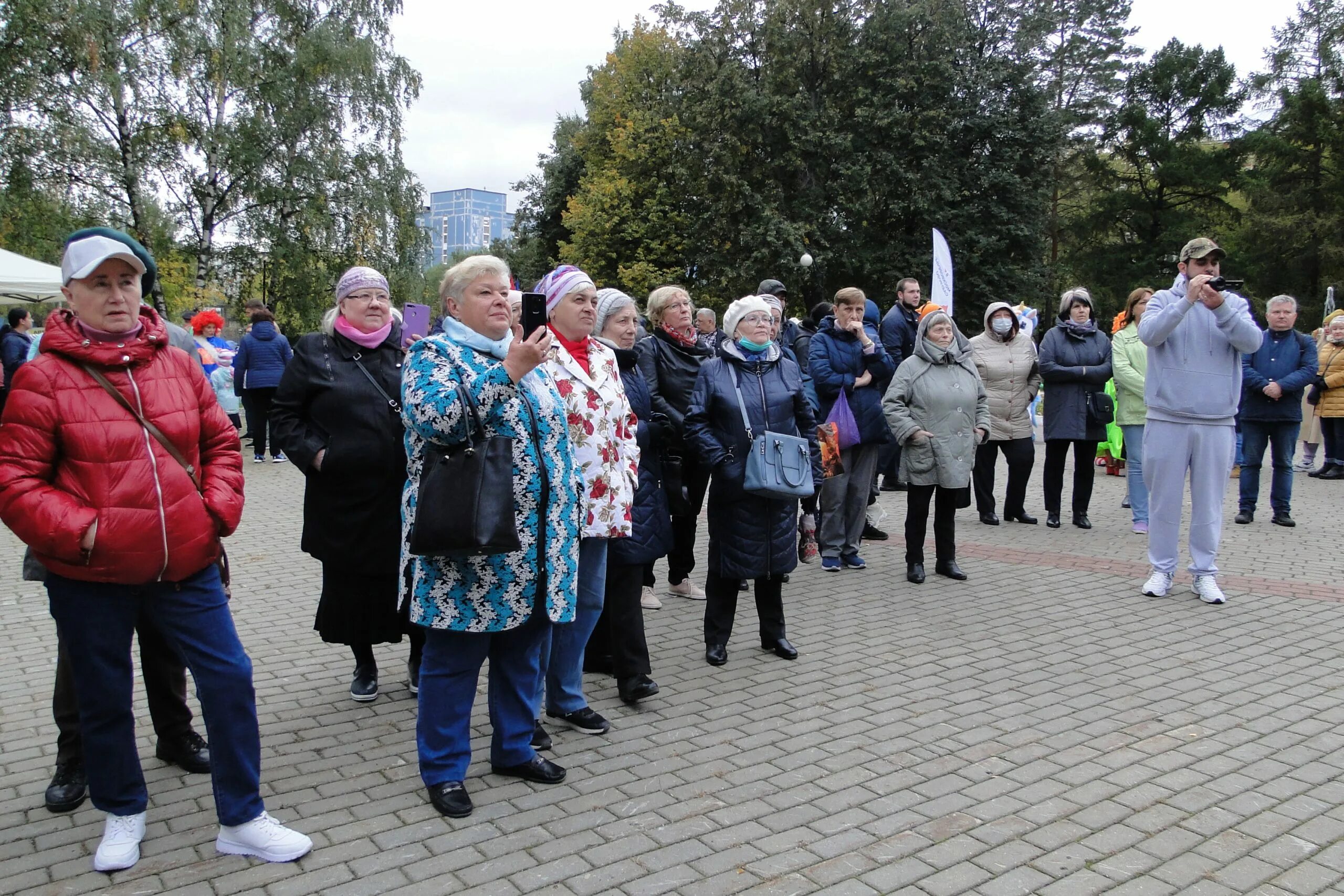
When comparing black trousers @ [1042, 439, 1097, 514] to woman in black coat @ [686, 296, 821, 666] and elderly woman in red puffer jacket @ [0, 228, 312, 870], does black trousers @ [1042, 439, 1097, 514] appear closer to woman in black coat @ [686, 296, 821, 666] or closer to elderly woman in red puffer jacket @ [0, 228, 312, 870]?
woman in black coat @ [686, 296, 821, 666]

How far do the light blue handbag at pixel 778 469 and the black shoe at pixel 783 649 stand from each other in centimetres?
84

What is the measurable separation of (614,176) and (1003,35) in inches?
552

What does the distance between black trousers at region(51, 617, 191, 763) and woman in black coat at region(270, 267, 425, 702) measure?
735 mm

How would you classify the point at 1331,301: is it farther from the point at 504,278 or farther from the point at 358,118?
the point at 358,118

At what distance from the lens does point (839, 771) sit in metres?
4.13

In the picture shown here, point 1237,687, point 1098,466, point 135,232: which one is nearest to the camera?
point 1237,687

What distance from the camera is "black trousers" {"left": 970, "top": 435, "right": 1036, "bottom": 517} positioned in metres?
9.83

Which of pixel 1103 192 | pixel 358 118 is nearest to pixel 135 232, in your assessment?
pixel 358 118

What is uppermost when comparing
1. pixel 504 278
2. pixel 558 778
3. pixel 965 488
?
pixel 504 278

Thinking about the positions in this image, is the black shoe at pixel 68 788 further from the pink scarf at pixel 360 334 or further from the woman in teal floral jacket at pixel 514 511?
the pink scarf at pixel 360 334

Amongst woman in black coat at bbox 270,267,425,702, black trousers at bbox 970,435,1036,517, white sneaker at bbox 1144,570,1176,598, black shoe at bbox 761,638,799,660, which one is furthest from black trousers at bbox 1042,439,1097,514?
woman in black coat at bbox 270,267,425,702

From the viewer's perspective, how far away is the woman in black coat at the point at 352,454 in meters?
4.65

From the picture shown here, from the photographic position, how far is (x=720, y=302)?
35562 millimetres

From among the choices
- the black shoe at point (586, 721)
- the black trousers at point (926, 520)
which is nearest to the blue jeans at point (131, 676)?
the black shoe at point (586, 721)
